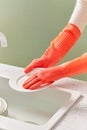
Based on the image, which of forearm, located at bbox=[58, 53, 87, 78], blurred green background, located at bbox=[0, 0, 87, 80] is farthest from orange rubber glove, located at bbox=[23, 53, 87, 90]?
blurred green background, located at bbox=[0, 0, 87, 80]

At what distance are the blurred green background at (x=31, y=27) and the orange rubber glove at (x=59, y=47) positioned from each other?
8 cm

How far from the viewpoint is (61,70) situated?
128 centimetres

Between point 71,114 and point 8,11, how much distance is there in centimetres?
56

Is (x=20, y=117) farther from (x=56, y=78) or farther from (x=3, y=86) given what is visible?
(x=56, y=78)

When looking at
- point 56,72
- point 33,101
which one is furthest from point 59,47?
point 33,101

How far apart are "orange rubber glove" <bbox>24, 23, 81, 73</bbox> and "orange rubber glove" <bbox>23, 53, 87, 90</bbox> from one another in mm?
57

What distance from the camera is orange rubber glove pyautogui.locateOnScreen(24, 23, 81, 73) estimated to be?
1.34 meters

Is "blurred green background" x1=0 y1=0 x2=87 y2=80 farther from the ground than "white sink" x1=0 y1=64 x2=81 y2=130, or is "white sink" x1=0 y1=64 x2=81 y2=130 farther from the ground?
"blurred green background" x1=0 y1=0 x2=87 y2=80

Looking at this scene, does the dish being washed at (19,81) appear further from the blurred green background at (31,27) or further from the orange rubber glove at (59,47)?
the blurred green background at (31,27)

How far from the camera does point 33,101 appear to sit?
1.40 metres

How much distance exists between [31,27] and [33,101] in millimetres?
299

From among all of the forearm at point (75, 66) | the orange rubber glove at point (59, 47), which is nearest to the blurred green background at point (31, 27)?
the orange rubber glove at point (59, 47)

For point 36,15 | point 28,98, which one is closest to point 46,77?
point 28,98

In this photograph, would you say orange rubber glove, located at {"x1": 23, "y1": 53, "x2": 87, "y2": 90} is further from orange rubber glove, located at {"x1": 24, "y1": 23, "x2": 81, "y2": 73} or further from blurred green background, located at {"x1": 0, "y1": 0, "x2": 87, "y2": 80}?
blurred green background, located at {"x1": 0, "y1": 0, "x2": 87, "y2": 80}
